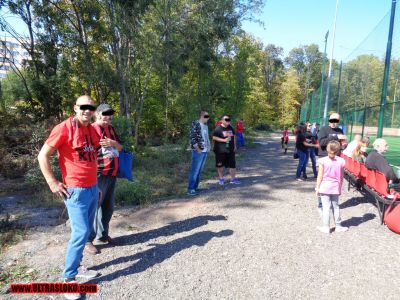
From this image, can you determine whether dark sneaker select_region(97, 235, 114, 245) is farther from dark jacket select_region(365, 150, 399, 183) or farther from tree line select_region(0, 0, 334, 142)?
tree line select_region(0, 0, 334, 142)

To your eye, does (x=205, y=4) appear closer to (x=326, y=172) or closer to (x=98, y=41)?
(x=98, y=41)

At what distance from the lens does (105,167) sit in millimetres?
4000

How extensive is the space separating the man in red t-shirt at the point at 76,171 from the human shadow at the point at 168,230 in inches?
48.7

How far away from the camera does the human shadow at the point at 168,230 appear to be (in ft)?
15.0

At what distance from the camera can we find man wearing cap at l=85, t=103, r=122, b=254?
3899 millimetres

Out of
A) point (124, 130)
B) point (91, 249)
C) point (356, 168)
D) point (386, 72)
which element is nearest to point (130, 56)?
point (124, 130)

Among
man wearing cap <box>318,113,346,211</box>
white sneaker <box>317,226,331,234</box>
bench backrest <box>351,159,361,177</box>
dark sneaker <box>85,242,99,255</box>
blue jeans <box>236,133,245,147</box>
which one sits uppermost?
man wearing cap <box>318,113,346,211</box>

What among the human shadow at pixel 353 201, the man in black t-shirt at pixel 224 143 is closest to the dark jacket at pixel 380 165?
the human shadow at pixel 353 201

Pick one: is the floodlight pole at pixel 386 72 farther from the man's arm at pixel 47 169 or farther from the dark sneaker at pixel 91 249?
the man's arm at pixel 47 169

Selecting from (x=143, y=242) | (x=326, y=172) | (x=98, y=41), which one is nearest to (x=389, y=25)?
(x=326, y=172)

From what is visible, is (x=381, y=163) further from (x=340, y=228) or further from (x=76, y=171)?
(x=76, y=171)

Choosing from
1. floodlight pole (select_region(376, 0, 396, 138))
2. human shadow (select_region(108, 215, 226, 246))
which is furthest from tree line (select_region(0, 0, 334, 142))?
human shadow (select_region(108, 215, 226, 246))

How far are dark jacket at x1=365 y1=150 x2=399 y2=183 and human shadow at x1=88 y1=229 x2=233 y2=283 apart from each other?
10.3 ft

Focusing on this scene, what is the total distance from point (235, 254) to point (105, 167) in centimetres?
201
